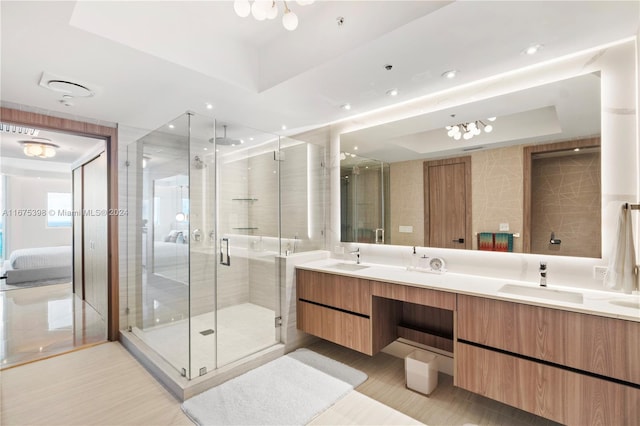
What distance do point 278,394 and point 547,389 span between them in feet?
5.80

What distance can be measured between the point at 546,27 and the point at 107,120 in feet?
13.1

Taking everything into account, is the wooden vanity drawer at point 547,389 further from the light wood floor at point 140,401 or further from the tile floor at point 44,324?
the tile floor at point 44,324

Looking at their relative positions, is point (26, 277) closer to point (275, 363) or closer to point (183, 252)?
point (183, 252)

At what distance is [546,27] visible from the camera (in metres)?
1.65

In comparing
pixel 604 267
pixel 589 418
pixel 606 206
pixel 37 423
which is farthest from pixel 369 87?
pixel 37 423

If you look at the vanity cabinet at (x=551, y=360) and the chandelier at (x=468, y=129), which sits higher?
the chandelier at (x=468, y=129)

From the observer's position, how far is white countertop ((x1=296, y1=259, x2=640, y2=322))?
1.54 m

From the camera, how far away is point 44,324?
11.2ft

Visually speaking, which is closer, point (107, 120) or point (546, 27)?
point (546, 27)

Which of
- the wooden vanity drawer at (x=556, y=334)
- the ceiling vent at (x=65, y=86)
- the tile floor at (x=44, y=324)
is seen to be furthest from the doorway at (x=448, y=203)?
the tile floor at (x=44, y=324)

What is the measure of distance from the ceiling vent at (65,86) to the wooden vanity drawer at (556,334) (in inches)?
133

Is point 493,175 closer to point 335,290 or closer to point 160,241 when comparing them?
point 335,290

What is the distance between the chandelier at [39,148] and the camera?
3154mm

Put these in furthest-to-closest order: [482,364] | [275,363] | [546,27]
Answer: [275,363]
[482,364]
[546,27]
